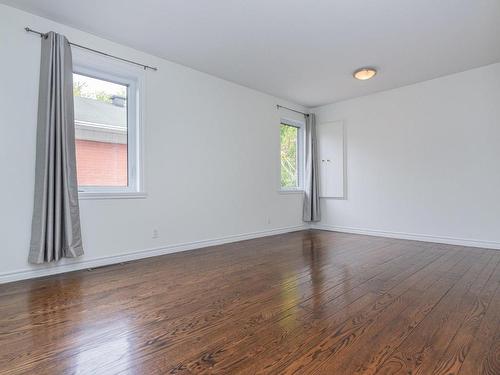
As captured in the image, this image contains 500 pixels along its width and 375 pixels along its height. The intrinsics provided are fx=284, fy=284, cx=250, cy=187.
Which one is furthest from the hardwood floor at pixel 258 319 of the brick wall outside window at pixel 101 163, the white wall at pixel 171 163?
the brick wall outside window at pixel 101 163

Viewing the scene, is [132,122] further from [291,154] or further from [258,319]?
[291,154]

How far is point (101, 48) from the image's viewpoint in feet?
10.5

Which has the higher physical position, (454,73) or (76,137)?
(454,73)

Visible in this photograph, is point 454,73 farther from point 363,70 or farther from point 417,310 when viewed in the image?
point 417,310

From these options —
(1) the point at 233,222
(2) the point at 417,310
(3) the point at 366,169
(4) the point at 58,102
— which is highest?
(4) the point at 58,102

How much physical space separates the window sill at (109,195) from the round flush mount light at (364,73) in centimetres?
335

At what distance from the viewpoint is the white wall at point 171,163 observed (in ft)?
8.68

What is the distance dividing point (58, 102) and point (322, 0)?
2660mm

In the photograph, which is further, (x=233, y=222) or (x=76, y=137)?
(x=233, y=222)

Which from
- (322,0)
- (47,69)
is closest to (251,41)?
(322,0)

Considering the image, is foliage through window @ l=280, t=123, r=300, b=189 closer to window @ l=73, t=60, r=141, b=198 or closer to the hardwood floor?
the hardwood floor

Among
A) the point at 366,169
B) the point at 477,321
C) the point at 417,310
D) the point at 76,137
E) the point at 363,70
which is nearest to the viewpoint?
the point at 477,321

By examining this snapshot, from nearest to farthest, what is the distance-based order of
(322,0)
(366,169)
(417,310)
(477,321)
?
(477,321)
(417,310)
(322,0)
(366,169)

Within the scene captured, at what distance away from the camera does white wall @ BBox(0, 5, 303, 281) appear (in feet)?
8.68
